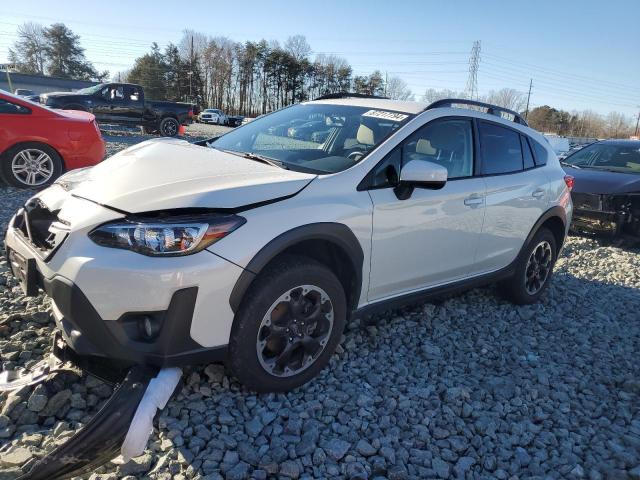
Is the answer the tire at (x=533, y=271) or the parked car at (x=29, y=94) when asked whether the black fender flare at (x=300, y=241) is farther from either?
the parked car at (x=29, y=94)

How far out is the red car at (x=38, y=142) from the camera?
7.14 meters

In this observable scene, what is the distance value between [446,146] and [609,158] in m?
6.53

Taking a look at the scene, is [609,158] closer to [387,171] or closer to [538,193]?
[538,193]

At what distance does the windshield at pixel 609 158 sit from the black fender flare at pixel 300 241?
7199mm

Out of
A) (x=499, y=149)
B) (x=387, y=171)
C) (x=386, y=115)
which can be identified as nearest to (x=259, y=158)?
(x=387, y=171)

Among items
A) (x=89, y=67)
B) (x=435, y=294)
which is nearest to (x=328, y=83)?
(x=89, y=67)

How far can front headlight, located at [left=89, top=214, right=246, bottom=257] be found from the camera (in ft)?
7.70

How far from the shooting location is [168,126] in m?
19.9

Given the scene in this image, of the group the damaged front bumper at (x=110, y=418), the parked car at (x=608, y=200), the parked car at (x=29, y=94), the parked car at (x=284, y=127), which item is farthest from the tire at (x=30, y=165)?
the parked car at (x=29, y=94)

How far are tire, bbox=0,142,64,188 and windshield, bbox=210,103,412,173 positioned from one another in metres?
4.58

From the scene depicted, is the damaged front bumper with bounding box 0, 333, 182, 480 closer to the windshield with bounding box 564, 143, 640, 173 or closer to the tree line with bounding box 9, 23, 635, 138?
the windshield with bounding box 564, 143, 640, 173

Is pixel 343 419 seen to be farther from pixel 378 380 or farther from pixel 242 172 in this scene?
pixel 242 172

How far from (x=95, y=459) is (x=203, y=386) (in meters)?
0.81

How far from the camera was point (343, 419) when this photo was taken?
275cm
